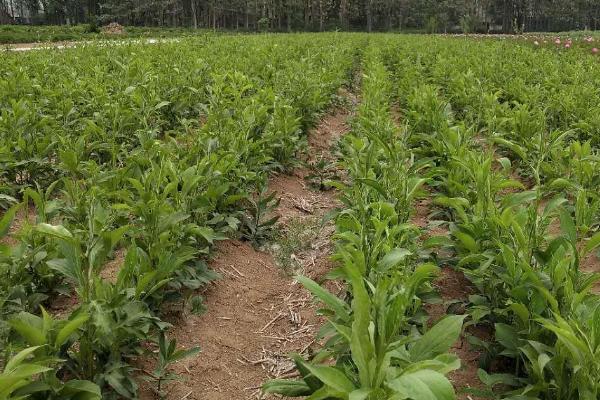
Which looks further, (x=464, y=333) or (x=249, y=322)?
(x=249, y=322)

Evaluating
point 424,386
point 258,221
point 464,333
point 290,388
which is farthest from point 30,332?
point 258,221

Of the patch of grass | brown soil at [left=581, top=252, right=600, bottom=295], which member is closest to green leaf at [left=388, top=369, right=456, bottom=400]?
the patch of grass

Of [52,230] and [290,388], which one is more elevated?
[52,230]

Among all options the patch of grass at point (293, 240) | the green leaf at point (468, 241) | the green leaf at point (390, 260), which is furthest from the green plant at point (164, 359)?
the patch of grass at point (293, 240)

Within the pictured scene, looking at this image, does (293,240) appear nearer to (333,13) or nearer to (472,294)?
(472,294)

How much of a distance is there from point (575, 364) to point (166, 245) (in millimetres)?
2105

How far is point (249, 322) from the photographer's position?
140 inches

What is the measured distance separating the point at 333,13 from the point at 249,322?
81.1m

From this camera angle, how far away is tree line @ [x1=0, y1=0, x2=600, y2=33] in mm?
67688

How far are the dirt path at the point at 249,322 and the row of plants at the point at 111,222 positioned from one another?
148mm

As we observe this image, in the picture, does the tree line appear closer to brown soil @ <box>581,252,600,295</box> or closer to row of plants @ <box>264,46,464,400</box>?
brown soil @ <box>581,252,600,295</box>

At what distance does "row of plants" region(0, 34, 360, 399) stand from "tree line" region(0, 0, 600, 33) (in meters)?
60.6

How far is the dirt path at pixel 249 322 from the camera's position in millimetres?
2975

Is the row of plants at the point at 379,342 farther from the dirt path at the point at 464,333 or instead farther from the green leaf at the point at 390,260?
the dirt path at the point at 464,333
